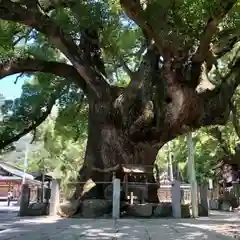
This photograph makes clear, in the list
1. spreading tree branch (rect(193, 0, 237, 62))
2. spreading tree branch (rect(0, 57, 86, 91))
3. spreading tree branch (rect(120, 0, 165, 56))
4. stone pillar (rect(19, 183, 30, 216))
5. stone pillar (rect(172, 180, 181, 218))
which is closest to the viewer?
spreading tree branch (rect(193, 0, 237, 62))

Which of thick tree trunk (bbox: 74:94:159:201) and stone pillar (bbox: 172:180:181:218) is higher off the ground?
thick tree trunk (bbox: 74:94:159:201)

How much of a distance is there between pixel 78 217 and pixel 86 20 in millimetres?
6240

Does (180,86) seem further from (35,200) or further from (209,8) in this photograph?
(35,200)

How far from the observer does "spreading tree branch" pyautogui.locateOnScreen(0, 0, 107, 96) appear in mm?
11602

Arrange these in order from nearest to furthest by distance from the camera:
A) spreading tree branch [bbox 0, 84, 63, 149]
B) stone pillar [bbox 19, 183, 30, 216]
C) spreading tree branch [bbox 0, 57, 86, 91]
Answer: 1. spreading tree branch [bbox 0, 57, 86, 91]
2. stone pillar [bbox 19, 183, 30, 216]
3. spreading tree branch [bbox 0, 84, 63, 149]

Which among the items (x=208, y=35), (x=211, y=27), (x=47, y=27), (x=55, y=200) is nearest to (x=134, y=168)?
(x=55, y=200)

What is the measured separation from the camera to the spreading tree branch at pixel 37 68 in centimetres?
1427

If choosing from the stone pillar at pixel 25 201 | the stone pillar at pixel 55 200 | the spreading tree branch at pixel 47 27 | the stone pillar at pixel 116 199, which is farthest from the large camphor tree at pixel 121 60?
the stone pillar at pixel 25 201

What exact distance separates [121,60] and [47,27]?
4.27 meters

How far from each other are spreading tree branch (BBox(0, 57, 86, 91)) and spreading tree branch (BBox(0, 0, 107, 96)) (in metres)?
0.95

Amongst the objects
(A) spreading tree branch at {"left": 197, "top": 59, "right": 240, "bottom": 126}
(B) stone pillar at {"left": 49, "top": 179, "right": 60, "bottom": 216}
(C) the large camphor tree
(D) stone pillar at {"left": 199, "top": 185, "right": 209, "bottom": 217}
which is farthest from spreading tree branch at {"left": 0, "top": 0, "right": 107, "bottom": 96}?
(D) stone pillar at {"left": 199, "top": 185, "right": 209, "bottom": 217}

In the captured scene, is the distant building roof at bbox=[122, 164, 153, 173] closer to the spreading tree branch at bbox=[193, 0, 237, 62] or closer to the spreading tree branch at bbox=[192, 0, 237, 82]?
the spreading tree branch at bbox=[192, 0, 237, 82]

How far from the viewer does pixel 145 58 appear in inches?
560

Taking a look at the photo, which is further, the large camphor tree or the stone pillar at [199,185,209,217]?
the stone pillar at [199,185,209,217]
